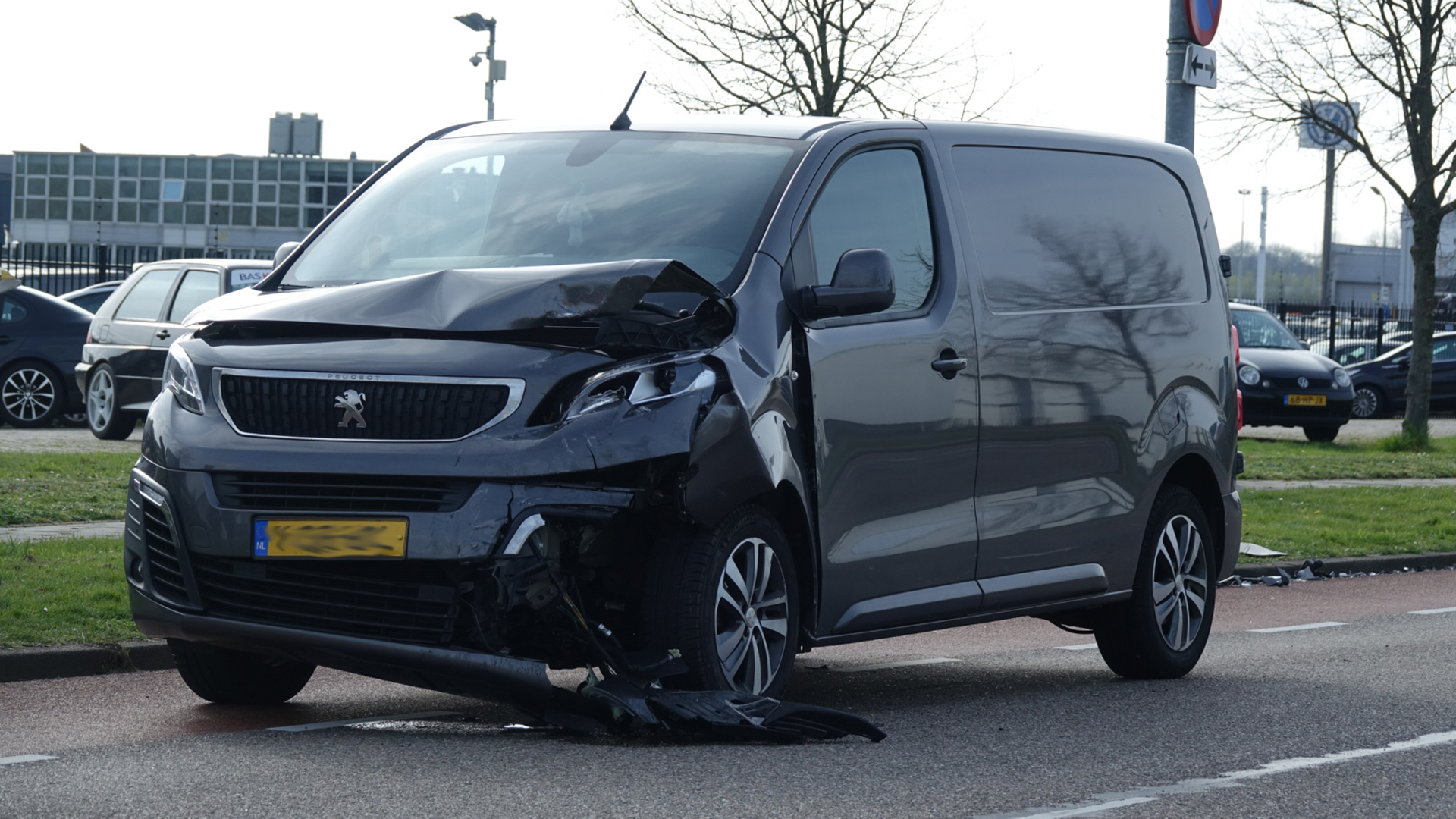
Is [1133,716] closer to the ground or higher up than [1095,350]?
closer to the ground

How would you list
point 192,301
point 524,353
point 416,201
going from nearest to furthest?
point 524,353 < point 416,201 < point 192,301

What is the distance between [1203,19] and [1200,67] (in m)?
0.38

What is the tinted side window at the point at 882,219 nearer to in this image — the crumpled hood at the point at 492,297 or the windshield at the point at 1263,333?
the crumpled hood at the point at 492,297

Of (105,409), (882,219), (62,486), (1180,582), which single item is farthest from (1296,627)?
(105,409)

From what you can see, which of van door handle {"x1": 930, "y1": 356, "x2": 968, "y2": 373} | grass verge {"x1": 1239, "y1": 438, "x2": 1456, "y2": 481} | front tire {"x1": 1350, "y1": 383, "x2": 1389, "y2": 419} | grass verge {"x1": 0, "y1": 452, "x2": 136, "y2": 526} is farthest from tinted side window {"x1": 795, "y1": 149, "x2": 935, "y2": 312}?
front tire {"x1": 1350, "y1": 383, "x2": 1389, "y2": 419}

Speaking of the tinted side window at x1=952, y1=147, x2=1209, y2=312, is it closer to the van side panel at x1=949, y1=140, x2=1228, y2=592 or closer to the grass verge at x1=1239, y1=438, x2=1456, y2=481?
the van side panel at x1=949, y1=140, x2=1228, y2=592

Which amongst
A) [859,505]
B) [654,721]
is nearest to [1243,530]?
[859,505]

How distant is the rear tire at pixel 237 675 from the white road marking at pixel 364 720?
0.99ft

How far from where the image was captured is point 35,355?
1938cm

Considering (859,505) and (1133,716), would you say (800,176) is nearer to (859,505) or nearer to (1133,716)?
(859,505)

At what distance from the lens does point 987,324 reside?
22.0ft

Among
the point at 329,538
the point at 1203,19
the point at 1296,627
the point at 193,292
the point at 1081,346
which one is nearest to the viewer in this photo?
the point at 329,538

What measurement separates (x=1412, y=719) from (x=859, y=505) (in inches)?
90.4

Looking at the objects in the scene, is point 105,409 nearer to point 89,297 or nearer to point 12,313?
point 12,313
